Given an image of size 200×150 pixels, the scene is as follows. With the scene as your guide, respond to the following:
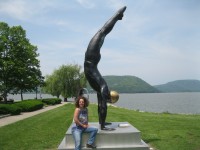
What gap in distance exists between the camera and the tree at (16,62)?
125ft

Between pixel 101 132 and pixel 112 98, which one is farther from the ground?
pixel 112 98

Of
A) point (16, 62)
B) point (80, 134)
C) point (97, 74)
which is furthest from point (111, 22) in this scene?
point (16, 62)

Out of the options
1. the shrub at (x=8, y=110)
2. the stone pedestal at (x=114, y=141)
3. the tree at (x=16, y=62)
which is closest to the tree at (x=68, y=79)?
the tree at (x=16, y=62)

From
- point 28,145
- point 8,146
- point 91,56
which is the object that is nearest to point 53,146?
point 28,145

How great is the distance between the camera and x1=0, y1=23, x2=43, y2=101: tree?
38.2 m

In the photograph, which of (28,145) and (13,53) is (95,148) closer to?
(28,145)

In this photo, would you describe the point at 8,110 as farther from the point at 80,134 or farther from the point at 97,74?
the point at 80,134

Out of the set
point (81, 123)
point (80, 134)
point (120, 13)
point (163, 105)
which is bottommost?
point (163, 105)

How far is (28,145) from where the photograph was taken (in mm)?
10742

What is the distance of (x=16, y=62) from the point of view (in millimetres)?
38625

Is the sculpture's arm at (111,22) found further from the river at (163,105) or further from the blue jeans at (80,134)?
the river at (163,105)

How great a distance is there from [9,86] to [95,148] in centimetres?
3318

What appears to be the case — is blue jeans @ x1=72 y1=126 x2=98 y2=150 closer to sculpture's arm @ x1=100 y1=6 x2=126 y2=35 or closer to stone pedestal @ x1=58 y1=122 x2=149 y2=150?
stone pedestal @ x1=58 y1=122 x2=149 y2=150

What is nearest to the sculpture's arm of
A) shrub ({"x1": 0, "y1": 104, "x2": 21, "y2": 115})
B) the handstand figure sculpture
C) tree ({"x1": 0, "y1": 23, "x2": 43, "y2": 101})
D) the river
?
the handstand figure sculpture
